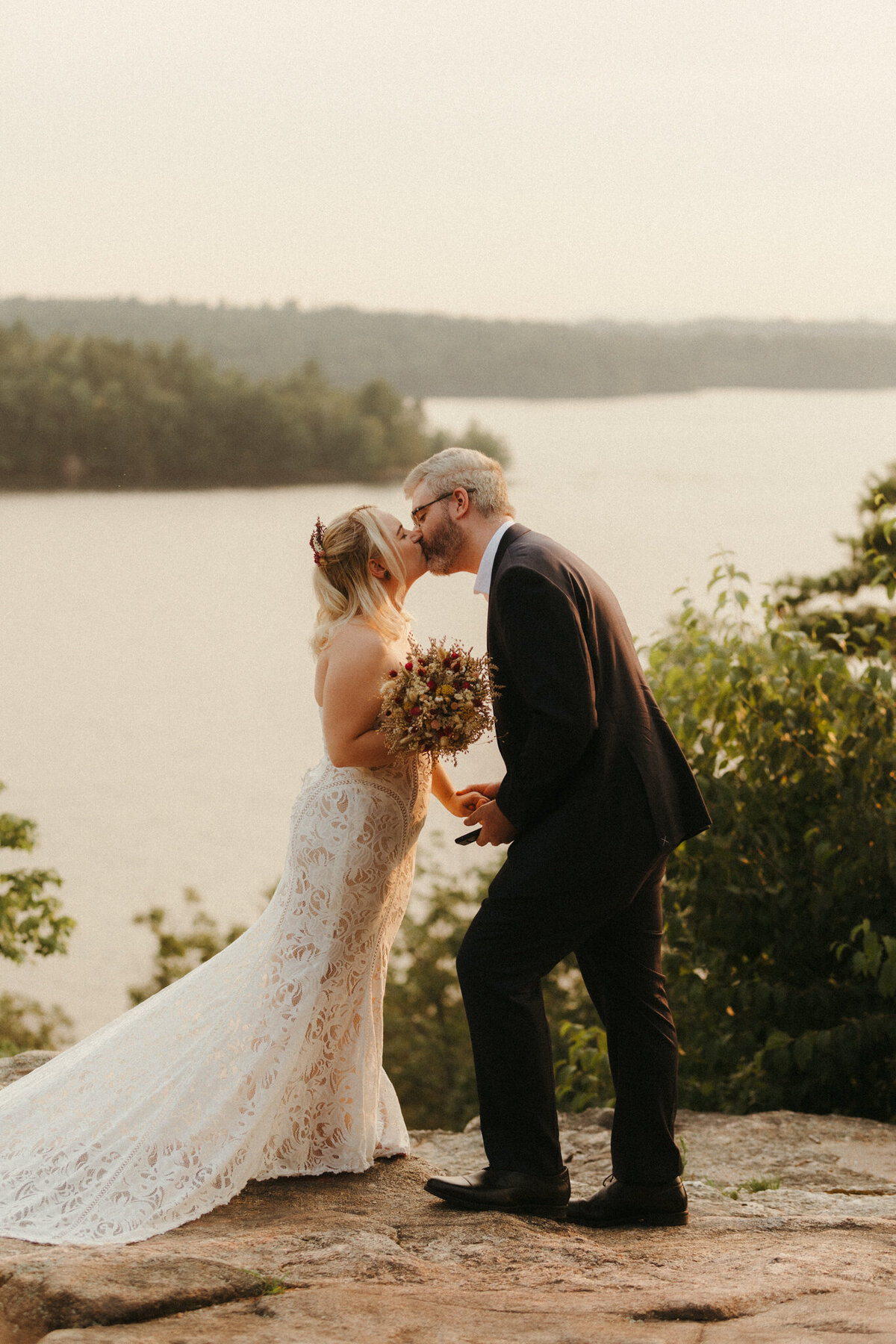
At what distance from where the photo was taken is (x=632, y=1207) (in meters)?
3.02

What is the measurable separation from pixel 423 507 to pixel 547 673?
645 mm

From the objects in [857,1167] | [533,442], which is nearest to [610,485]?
[533,442]

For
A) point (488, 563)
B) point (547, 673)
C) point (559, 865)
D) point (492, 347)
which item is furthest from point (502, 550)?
point (492, 347)

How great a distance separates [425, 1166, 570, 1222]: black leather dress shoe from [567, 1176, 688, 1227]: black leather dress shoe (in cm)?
7

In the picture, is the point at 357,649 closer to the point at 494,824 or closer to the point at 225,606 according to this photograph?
the point at 494,824

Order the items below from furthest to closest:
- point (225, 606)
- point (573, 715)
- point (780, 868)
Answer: point (225, 606) → point (780, 868) → point (573, 715)

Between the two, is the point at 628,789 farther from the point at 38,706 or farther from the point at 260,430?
the point at 38,706

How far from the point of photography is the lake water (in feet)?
47.8

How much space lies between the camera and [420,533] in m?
3.25

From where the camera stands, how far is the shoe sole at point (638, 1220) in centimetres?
299

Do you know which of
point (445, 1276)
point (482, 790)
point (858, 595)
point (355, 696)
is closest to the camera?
point (445, 1276)

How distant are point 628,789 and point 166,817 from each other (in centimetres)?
2095

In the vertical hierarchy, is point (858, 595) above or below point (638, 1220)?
above

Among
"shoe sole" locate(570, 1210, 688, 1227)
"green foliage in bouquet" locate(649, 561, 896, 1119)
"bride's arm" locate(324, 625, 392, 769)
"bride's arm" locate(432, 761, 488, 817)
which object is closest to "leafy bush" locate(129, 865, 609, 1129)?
"green foliage in bouquet" locate(649, 561, 896, 1119)
